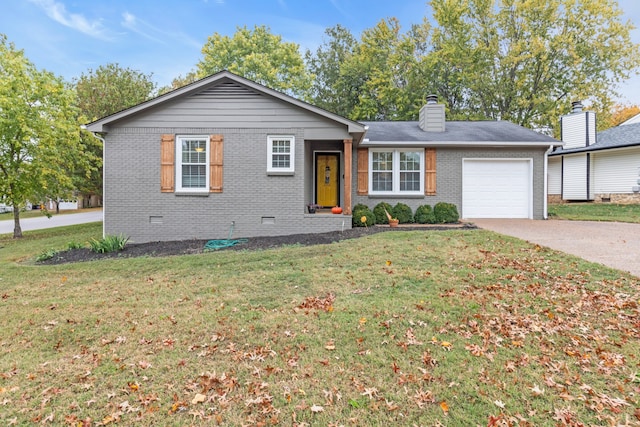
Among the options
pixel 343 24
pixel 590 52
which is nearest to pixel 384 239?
pixel 590 52

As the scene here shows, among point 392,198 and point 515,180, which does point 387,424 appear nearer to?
point 392,198

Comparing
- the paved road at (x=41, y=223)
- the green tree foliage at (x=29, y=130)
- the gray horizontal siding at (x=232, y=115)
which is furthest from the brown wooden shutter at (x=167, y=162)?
the paved road at (x=41, y=223)

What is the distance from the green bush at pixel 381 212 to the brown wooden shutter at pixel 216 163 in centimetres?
491

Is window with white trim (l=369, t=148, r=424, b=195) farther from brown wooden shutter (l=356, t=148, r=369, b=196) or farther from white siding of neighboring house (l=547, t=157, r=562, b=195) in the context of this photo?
white siding of neighboring house (l=547, t=157, r=562, b=195)

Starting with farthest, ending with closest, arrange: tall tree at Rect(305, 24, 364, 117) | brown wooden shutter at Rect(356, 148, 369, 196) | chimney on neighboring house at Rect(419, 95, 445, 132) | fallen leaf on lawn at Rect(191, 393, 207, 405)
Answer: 1. tall tree at Rect(305, 24, 364, 117)
2. chimney on neighboring house at Rect(419, 95, 445, 132)
3. brown wooden shutter at Rect(356, 148, 369, 196)
4. fallen leaf on lawn at Rect(191, 393, 207, 405)

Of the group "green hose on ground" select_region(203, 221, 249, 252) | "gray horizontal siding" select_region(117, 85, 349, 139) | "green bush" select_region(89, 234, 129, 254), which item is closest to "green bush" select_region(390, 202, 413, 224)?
"gray horizontal siding" select_region(117, 85, 349, 139)

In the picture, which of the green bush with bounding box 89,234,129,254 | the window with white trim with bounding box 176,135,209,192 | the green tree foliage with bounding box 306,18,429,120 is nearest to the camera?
the green bush with bounding box 89,234,129,254

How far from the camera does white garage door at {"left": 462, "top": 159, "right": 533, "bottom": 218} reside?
1233 cm

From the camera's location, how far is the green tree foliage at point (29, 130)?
12.3 metres

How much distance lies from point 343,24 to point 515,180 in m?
26.6

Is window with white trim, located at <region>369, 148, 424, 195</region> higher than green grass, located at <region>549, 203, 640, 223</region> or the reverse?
higher

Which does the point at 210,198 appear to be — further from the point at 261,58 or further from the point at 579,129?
the point at 261,58

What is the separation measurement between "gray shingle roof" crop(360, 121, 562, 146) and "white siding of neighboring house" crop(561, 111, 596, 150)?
7819mm

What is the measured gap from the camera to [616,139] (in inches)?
699
